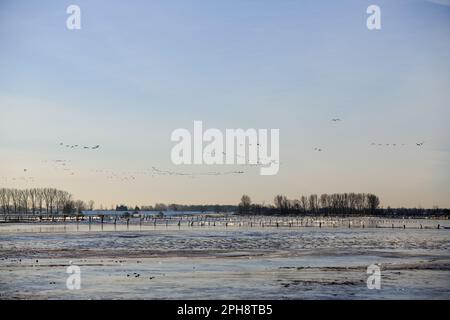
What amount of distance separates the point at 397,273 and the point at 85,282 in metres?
13.1

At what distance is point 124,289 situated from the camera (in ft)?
63.5

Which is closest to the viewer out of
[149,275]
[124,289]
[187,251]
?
[124,289]

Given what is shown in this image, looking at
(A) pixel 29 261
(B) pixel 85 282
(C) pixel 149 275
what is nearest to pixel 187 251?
(A) pixel 29 261

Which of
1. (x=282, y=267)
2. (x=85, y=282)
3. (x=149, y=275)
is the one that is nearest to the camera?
(x=85, y=282)

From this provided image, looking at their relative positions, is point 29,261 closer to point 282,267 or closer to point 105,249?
point 105,249

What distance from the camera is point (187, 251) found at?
36062mm
